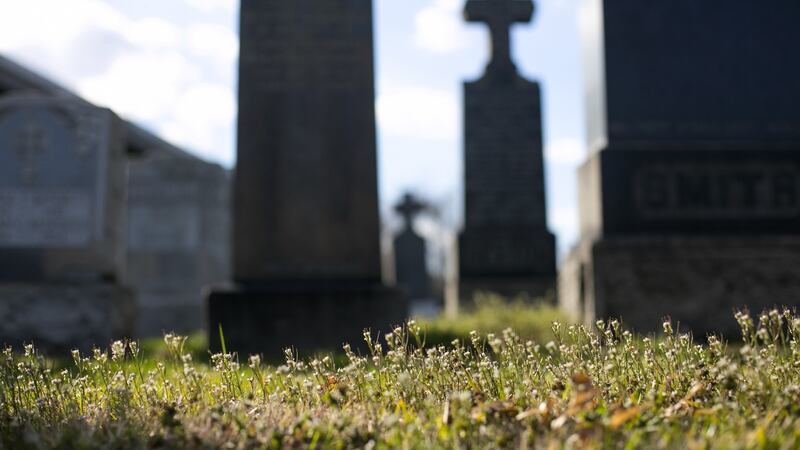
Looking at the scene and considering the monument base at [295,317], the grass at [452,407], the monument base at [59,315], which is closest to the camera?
the grass at [452,407]

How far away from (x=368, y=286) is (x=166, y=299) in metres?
7.41

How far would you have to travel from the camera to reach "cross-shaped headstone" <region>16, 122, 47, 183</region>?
802 centimetres

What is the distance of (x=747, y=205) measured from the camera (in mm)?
7453

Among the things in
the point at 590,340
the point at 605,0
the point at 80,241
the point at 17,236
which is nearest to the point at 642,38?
the point at 605,0

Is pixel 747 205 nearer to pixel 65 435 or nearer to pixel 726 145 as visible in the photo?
pixel 726 145

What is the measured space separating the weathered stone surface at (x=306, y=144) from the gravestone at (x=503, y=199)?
643 centimetres

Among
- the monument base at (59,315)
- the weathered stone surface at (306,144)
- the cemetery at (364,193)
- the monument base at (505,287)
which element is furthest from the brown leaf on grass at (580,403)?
the monument base at (505,287)

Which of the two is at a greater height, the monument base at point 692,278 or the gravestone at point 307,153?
the gravestone at point 307,153

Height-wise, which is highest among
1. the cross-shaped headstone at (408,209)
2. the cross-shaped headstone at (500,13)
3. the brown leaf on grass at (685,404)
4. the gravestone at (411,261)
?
the cross-shaped headstone at (500,13)

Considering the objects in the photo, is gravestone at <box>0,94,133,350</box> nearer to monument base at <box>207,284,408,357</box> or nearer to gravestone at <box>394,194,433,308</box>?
monument base at <box>207,284,408,357</box>

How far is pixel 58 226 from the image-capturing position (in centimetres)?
797

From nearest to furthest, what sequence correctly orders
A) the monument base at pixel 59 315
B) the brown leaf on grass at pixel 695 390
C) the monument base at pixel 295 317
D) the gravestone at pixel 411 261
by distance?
1. the brown leaf on grass at pixel 695 390
2. the monument base at pixel 295 317
3. the monument base at pixel 59 315
4. the gravestone at pixel 411 261

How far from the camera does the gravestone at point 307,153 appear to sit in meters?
7.41

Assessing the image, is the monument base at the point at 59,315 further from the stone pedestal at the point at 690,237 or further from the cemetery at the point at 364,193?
the stone pedestal at the point at 690,237
